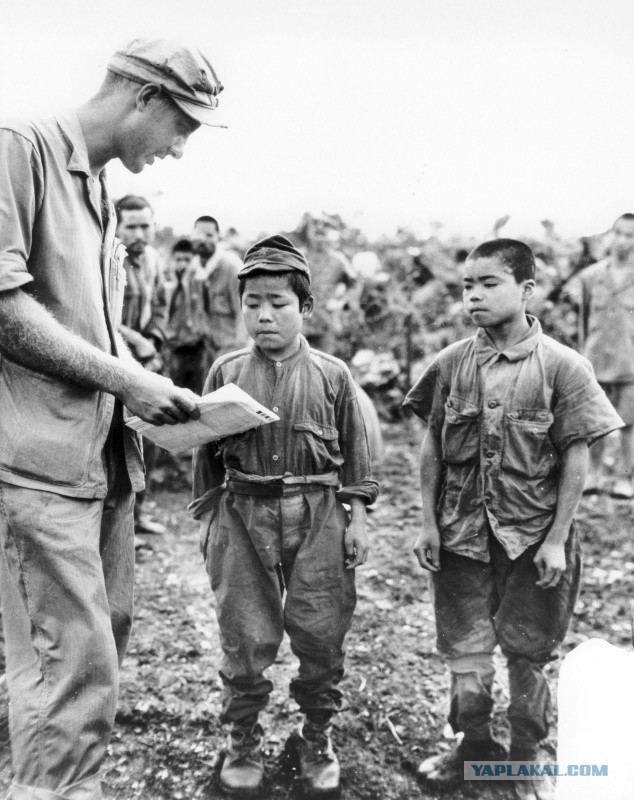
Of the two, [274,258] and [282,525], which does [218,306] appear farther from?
[282,525]

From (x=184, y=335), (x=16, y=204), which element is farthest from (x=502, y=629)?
(x=184, y=335)

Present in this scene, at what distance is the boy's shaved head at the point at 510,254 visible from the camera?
275 cm

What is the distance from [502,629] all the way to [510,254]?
50.8 inches

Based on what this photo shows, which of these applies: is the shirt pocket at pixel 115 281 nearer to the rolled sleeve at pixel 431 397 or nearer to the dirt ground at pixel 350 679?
the rolled sleeve at pixel 431 397

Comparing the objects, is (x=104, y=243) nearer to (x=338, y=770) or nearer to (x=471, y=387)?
(x=471, y=387)

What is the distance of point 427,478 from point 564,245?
6344 mm

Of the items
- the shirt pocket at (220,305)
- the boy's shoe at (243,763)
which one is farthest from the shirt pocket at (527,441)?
the shirt pocket at (220,305)

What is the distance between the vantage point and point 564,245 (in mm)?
8539

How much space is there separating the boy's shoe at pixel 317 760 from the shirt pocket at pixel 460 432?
1046mm

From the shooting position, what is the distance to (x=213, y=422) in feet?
7.27

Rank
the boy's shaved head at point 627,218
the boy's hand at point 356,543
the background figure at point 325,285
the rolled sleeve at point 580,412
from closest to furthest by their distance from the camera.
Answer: the rolled sleeve at point 580,412
the boy's hand at point 356,543
the boy's shaved head at point 627,218
the background figure at point 325,285

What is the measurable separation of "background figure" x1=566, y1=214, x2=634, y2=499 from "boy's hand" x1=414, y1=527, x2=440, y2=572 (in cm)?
359

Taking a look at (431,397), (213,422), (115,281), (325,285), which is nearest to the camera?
(213,422)

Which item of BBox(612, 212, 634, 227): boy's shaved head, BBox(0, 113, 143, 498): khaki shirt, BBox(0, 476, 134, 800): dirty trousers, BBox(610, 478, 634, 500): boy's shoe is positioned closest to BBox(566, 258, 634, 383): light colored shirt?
BBox(612, 212, 634, 227): boy's shaved head
